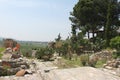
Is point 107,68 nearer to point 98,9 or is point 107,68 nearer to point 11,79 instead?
point 11,79

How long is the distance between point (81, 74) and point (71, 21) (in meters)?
23.9

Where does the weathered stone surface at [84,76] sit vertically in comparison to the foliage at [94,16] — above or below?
below

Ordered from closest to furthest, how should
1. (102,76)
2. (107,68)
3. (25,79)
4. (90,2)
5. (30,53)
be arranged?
(102,76) < (25,79) < (107,68) < (30,53) < (90,2)

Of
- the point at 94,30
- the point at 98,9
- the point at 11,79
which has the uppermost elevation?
the point at 98,9

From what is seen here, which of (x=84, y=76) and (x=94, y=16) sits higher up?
(x=94, y=16)

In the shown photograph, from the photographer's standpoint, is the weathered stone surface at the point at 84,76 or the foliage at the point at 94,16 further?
the foliage at the point at 94,16

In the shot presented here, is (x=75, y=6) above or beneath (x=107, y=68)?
above

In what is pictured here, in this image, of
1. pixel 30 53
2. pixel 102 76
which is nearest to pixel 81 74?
pixel 102 76

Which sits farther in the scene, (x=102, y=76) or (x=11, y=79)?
(x=11, y=79)

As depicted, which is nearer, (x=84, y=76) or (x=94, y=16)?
(x=84, y=76)

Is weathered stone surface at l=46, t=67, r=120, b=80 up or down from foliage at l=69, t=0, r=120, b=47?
down

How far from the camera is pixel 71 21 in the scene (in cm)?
3459

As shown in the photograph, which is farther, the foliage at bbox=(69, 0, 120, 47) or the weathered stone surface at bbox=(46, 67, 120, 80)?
the foliage at bbox=(69, 0, 120, 47)

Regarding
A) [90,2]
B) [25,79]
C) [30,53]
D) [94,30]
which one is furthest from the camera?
[94,30]
